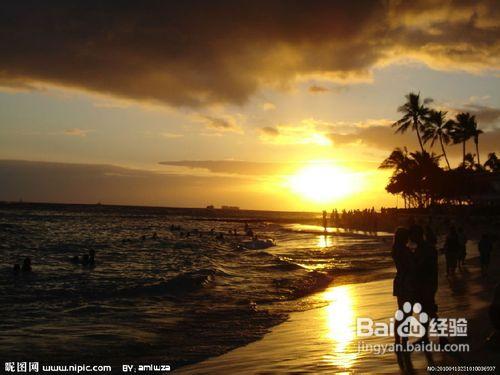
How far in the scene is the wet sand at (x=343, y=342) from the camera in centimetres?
701

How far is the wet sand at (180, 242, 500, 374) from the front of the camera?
23.0ft

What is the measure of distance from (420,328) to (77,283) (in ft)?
48.5

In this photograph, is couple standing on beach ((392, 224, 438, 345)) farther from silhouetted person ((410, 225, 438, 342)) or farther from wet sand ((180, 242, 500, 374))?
wet sand ((180, 242, 500, 374))

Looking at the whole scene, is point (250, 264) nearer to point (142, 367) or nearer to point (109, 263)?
point (109, 263)

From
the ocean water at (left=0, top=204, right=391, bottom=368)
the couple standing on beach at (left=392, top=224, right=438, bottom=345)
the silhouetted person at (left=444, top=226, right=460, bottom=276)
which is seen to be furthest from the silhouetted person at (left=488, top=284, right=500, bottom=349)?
the silhouetted person at (left=444, top=226, right=460, bottom=276)

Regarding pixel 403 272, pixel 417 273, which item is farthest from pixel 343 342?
pixel 417 273

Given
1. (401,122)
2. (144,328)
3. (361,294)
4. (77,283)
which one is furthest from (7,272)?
(401,122)

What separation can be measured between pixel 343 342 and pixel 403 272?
180cm

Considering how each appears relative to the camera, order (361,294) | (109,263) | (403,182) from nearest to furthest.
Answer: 1. (361,294)
2. (109,263)
3. (403,182)

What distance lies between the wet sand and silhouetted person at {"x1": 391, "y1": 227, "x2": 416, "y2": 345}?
850 millimetres

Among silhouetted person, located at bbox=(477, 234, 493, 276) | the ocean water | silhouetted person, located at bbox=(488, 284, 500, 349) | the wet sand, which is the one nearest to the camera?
silhouetted person, located at bbox=(488, 284, 500, 349)

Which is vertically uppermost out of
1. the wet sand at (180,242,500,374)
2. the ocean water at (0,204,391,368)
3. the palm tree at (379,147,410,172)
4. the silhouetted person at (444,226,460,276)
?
the palm tree at (379,147,410,172)

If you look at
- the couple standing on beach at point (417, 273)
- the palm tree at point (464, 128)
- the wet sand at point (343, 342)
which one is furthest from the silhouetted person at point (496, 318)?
the palm tree at point (464, 128)

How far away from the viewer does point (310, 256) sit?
32.2m
